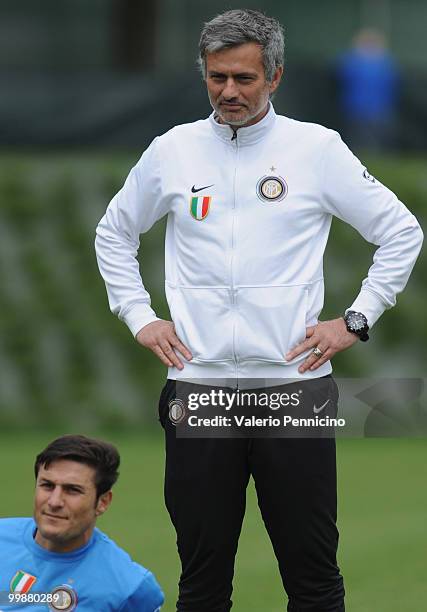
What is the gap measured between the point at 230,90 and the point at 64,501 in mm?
1365

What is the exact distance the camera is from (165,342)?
4645mm

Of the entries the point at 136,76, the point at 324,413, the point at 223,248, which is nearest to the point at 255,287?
the point at 223,248

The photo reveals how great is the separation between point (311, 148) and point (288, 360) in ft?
2.02

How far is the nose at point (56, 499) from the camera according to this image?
4812 millimetres

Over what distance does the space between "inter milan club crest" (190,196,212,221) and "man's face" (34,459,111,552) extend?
0.93 m

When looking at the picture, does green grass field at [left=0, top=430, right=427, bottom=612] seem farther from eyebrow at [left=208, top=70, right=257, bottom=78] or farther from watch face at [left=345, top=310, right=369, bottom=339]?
eyebrow at [left=208, top=70, right=257, bottom=78]

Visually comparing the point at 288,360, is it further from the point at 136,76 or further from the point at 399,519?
the point at 136,76

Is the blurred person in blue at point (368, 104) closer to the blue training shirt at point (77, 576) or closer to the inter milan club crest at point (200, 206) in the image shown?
the blue training shirt at point (77, 576)

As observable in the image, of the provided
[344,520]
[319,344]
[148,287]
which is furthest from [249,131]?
[148,287]

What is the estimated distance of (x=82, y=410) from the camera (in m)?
10.6

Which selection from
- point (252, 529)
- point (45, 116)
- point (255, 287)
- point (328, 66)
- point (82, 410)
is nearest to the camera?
point (255, 287)

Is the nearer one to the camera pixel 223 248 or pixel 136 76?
pixel 223 248

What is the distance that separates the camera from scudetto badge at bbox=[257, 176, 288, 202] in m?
4.52

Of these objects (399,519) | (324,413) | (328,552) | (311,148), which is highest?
(311,148)
